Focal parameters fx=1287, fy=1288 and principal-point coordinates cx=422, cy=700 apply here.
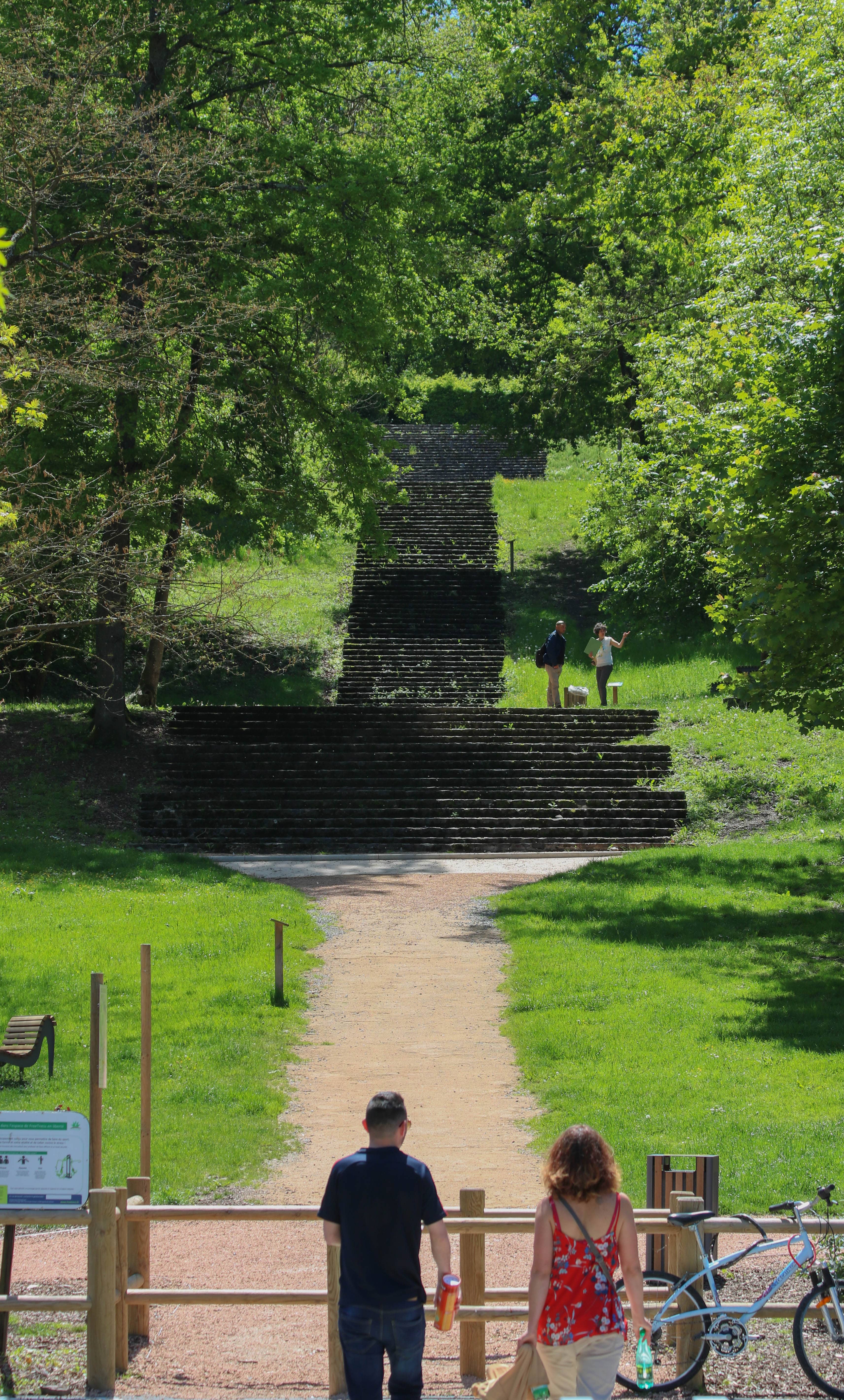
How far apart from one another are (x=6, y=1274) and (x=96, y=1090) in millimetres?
936

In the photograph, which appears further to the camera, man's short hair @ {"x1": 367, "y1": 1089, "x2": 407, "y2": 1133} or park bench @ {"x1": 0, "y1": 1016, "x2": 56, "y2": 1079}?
park bench @ {"x1": 0, "y1": 1016, "x2": 56, "y2": 1079}

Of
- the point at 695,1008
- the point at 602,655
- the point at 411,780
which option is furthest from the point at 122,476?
the point at 695,1008

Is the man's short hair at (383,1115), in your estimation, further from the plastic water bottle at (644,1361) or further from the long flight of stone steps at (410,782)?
the long flight of stone steps at (410,782)

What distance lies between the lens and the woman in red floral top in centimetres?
434

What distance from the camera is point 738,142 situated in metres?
21.8

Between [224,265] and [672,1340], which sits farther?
[224,265]

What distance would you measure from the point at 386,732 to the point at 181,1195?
16570mm

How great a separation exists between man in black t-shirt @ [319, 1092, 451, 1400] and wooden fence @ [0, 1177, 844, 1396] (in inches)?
36.8

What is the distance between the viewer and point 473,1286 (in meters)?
5.88

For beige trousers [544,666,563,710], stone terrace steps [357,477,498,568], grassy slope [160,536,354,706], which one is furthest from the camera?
stone terrace steps [357,477,498,568]

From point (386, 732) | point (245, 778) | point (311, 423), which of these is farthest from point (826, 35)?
point (245, 778)

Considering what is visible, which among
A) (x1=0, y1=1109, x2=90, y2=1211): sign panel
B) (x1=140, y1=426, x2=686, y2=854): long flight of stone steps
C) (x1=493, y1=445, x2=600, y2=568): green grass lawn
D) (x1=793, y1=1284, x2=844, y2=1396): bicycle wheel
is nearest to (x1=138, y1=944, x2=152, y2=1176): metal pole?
(x1=0, y1=1109, x2=90, y2=1211): sign panel

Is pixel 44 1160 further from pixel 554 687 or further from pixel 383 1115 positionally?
pixel 554 687

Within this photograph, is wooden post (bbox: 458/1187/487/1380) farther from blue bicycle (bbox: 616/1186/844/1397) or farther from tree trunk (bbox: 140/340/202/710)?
tree trunk (bbox: 140/340/202/710)
